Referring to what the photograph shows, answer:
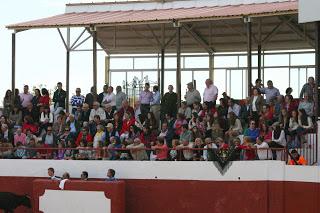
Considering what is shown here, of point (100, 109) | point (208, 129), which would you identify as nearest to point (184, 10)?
point (100, 109)

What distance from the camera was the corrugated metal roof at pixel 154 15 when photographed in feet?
90.2

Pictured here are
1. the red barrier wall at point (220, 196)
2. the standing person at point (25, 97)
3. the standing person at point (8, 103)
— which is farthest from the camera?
the standing person at point (8, 103)

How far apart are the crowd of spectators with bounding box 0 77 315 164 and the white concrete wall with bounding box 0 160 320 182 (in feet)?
1.09

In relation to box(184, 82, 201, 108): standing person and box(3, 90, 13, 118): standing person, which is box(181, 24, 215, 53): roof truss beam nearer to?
box(184, 82, 201, 108): standing person

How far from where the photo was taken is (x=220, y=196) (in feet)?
79.1

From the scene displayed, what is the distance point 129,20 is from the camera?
29.3 metres

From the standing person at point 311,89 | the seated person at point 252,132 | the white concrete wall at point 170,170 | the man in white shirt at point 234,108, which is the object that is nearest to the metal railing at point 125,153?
the white concrete wall at point 170,170

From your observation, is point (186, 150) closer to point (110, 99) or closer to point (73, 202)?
point (73, 202)

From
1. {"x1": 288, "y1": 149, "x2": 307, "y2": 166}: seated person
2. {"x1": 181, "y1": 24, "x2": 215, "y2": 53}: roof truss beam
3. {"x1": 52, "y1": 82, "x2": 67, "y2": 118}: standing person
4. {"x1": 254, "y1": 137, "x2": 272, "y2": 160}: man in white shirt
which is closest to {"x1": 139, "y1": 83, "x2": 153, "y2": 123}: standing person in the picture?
{"x1": 52, "y1": 82, "x2": 67, "y2": 118}: standing person

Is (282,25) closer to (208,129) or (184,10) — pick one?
(184,10)

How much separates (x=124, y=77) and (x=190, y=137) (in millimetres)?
13816

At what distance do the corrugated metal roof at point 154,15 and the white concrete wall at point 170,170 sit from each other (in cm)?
537

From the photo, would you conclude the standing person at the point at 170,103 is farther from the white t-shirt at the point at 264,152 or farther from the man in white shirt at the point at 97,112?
the white t-shirt at the point at 264,152

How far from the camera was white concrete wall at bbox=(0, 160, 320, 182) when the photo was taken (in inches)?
914
